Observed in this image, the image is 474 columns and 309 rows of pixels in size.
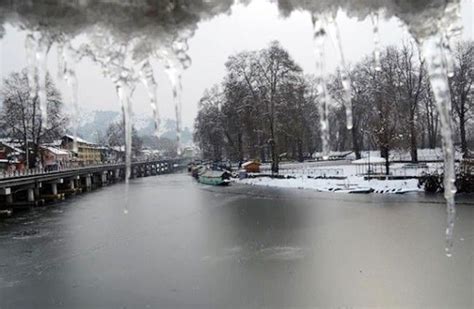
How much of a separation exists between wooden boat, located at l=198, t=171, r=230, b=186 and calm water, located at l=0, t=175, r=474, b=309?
20.0m

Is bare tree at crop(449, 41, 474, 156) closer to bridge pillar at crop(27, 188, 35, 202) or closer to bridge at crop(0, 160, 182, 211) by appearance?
bridge at crop(0, 160, 182, 211)

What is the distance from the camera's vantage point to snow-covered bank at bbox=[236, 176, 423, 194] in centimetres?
2998

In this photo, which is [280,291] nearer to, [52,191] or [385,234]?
[385,234]

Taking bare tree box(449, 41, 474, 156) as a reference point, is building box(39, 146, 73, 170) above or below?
below

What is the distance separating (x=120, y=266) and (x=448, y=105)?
1266cm

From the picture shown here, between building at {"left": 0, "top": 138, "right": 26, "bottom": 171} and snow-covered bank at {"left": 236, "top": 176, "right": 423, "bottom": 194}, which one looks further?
building at {"left": 0, "top": 138, "right": 26, "bottom": 171}

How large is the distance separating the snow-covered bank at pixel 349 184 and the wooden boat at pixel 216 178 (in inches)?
154

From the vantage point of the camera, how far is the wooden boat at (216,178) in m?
44.0

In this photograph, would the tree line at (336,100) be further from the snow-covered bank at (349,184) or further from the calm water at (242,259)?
the calm water at (242,259)

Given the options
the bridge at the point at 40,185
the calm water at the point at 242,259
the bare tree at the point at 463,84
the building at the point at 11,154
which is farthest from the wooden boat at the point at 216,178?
the bare tree at the point at 463,84

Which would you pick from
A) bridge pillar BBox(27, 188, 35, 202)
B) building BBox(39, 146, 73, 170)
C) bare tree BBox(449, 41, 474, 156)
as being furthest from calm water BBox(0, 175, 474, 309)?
building BBox(39, 146, 73, 170)

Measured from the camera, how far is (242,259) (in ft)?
43.9

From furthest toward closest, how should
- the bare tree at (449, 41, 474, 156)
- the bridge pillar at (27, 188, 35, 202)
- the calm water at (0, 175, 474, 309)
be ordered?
the bare tree at (449, 41, 474, 156)
the bridge pillar at (27, 188, 35, 202)
the calm water at (0, 175, 474, 309)

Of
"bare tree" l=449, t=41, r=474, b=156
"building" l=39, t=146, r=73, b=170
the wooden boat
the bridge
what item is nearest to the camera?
the bridge
